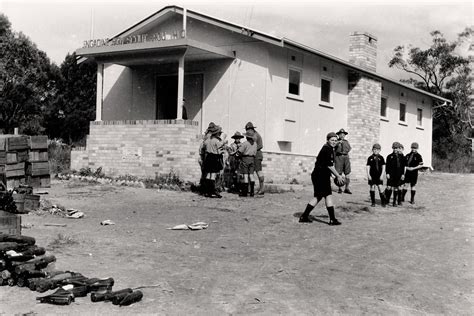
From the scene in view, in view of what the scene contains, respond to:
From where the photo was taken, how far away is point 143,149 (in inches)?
643

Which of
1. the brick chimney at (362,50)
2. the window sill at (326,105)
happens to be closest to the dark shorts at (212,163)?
the window sill at (326,105)

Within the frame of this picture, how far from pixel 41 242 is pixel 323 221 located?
5.23 meters

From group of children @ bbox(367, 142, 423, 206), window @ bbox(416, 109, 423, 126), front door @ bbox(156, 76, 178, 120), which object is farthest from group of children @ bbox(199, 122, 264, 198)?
window @ bbox(416, 109, 423, 126)

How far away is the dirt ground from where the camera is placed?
5469 millimetres

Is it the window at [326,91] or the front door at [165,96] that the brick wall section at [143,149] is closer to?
the front door at [165,96]

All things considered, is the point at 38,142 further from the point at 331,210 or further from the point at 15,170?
the point at 331,210

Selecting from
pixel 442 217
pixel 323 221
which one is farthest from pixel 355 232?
pixel 442 217

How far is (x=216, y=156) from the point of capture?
44.2 ft

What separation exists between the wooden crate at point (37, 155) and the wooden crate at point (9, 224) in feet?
22.3

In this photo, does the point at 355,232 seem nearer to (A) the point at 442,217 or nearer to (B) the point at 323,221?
(B) the point at 323,221

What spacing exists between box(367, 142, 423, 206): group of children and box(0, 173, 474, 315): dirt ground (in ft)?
1.87

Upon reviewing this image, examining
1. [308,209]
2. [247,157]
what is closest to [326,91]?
[247,157]

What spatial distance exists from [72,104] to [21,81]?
22.5 feet

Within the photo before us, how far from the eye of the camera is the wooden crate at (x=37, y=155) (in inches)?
526
